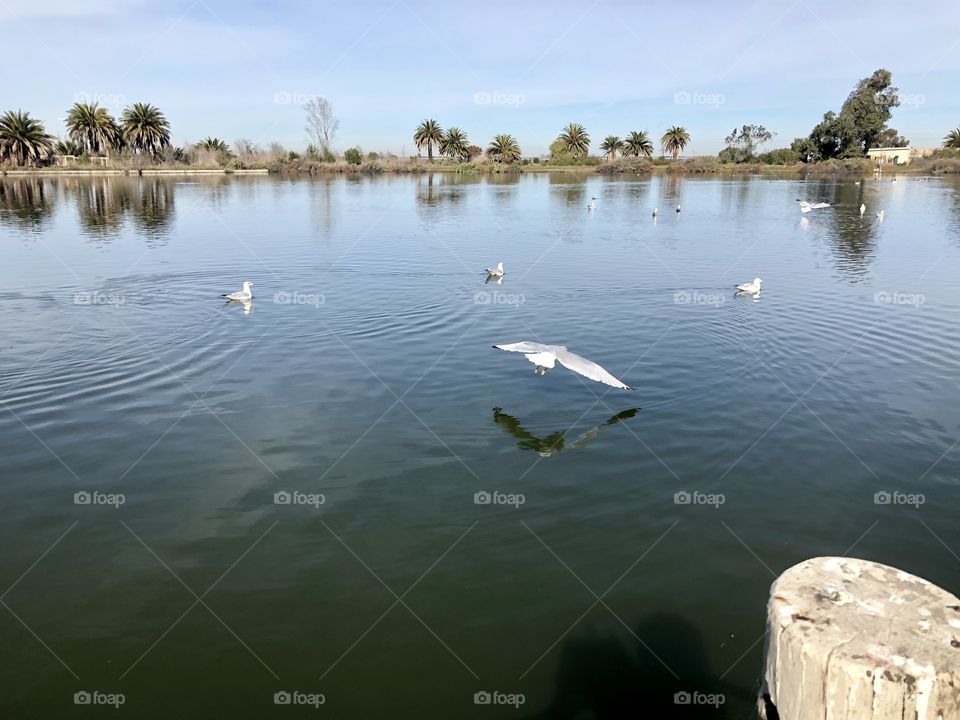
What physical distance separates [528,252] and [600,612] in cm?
2421

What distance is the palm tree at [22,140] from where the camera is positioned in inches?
3873

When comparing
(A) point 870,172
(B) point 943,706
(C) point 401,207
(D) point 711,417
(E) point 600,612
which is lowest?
(E) point 600,612

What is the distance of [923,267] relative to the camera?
26344 millimetres

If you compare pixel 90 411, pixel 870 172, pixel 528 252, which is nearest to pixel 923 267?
pixel 528 252

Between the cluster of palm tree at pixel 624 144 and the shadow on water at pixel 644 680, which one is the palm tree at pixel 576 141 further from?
the shadow on water at pixel 644 680

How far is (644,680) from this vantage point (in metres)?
6.50

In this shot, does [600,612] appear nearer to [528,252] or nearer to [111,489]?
[111,489]

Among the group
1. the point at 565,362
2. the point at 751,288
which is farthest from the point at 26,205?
the point at 565,362

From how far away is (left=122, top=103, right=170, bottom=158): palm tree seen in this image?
108 meters

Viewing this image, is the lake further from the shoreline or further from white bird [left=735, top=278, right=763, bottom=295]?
the shoreline

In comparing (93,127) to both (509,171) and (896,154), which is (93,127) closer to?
(509,171)

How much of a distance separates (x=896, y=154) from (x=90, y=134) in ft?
463

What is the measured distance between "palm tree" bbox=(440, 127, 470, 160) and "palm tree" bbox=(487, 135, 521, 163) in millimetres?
7178

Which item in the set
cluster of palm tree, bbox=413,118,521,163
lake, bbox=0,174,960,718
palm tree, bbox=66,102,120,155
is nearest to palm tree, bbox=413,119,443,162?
cluster of palm tree, bbox=413,118,521,163
